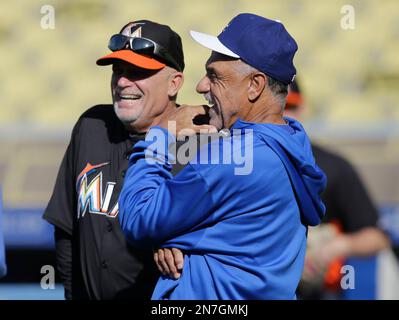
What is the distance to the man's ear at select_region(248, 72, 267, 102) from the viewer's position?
93.4 inches

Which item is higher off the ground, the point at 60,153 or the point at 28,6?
the point at 28,6

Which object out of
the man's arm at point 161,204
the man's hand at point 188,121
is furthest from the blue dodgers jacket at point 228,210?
the man's hand at point 188,121

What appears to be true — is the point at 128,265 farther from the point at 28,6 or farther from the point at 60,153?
the point at 28,6

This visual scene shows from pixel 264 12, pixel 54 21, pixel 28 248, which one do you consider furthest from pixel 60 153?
pixel 264 12

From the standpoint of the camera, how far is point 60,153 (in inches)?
216

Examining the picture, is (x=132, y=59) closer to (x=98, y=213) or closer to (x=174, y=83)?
(x=174, y=83)

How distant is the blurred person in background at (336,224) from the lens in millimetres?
4109

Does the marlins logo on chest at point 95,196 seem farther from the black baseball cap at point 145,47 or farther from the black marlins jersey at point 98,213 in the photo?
the black baseball cap at point 145,47

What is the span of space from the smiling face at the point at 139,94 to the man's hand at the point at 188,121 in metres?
0.22

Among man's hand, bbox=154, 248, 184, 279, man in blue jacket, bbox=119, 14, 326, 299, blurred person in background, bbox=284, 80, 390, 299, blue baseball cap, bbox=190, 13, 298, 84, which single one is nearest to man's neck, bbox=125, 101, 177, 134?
man in blue jacket, bbox=119, 14, 326, 299

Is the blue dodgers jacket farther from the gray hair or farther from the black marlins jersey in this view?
the black marlins jersey

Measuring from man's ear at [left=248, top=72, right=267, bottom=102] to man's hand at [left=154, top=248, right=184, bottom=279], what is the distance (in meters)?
0.49

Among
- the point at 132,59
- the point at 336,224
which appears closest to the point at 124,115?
the point at 132,59
